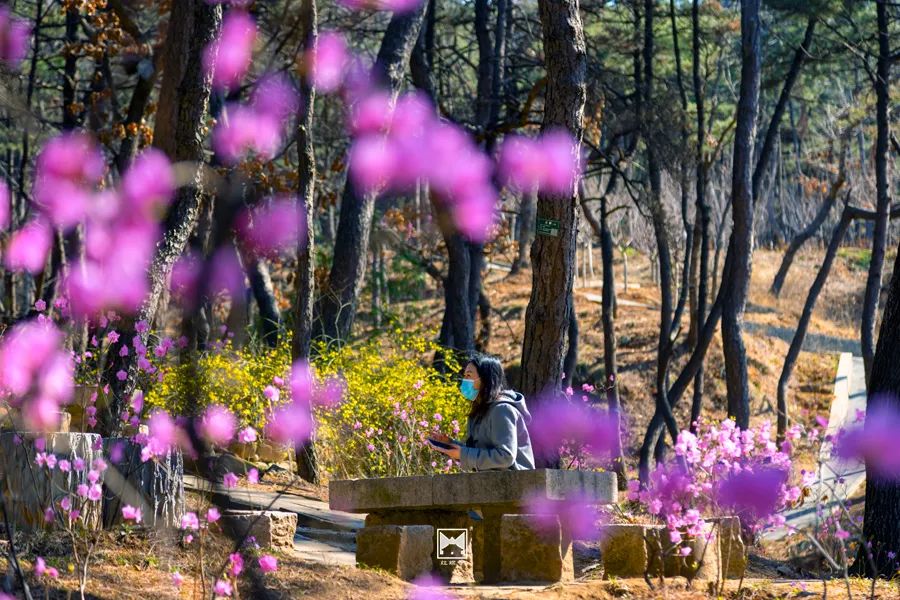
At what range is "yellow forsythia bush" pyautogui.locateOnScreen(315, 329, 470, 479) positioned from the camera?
37.8ft

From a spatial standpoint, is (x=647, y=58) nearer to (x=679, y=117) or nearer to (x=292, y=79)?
(x=679, y=117)

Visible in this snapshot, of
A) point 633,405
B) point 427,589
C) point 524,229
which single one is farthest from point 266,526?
point 524,229

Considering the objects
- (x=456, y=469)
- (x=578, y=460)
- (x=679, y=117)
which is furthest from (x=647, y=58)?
(x=456, y=469)

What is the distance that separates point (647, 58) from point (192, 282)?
7307 mm

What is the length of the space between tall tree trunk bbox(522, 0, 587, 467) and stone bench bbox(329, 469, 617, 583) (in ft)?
8.27

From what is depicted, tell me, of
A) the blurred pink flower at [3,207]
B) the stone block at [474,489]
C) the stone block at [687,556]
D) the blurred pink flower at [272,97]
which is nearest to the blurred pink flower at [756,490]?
the stone block at [687,556]

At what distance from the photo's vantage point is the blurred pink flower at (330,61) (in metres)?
15.6

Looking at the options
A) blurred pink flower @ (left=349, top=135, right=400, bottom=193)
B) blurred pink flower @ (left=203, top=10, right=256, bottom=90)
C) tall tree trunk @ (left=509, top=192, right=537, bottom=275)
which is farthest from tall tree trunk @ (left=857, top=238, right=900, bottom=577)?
tall tree trunk @ (left=509, top=192, right=537, bottom=275)

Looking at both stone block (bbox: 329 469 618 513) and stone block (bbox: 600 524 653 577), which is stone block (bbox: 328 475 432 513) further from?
stone block (bbox: 600 524 653 577)

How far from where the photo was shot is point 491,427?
7051mm

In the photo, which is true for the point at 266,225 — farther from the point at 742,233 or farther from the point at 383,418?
the point at 383,418

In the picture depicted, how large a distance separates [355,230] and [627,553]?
9.12 metres

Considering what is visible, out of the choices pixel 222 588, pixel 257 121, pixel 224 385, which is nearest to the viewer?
pixel 222 588

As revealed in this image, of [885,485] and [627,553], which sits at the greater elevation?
[885,485]
